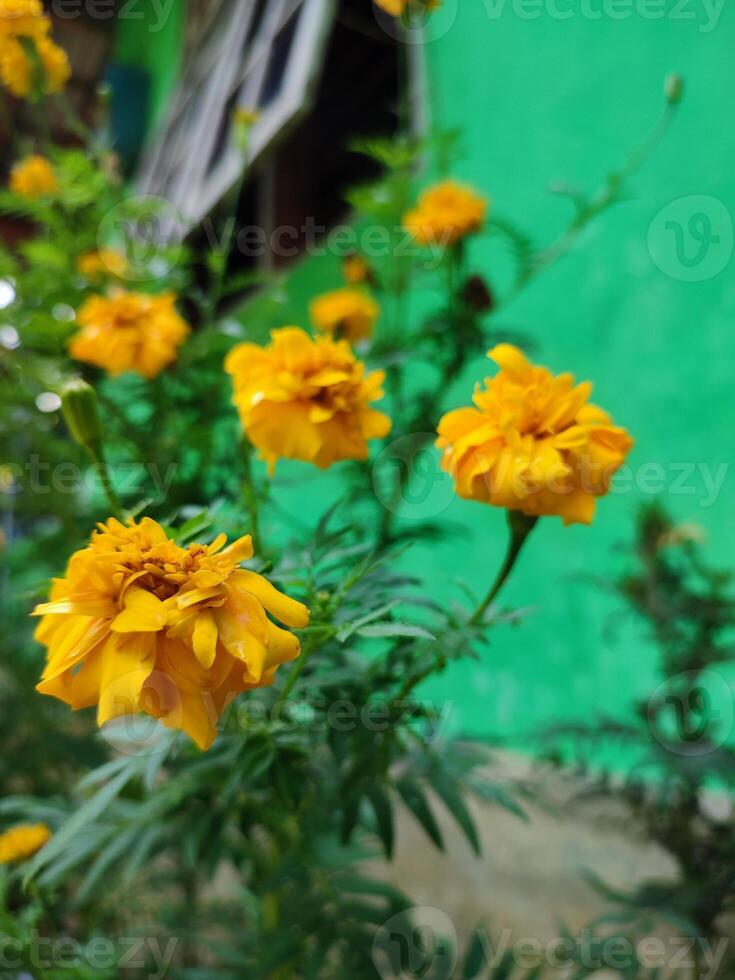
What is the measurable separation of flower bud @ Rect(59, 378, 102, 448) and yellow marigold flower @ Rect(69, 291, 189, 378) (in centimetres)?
18

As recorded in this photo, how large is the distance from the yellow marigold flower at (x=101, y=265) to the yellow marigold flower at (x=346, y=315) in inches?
7.6

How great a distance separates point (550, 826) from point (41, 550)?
660 mm

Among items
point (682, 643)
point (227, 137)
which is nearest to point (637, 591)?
Result: point (682, 643)

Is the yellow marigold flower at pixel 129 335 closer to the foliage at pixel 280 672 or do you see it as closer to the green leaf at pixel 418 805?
the foliage at pixel 280 672

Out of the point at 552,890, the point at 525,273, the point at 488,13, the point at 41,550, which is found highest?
the point at 488,13

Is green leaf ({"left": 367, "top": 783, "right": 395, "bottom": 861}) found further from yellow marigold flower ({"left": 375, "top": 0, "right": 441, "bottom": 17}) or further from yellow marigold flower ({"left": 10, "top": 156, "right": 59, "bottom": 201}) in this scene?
yellow marigold flower ({"left": 10, "top": 156, "right": 59, "bottom": 201})

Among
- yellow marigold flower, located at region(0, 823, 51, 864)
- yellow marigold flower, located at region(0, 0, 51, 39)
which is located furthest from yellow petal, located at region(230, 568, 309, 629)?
yellow marigold flower, located at region(0, 0, 51, 39)

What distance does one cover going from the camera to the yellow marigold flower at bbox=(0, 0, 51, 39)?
624 millimetres

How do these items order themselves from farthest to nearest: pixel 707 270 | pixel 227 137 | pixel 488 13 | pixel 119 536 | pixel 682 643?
1. pixel 227 137
2. pixel 488 13
3. pixel 707 270
4. pixel 682 643
5. pixel 119 536

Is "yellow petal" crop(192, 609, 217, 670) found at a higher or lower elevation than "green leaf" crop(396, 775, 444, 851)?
higher

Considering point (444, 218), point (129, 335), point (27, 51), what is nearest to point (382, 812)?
point (129, 335)

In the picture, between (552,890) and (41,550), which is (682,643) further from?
(41,550)

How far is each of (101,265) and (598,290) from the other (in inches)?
22.6

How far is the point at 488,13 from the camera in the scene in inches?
44.5
